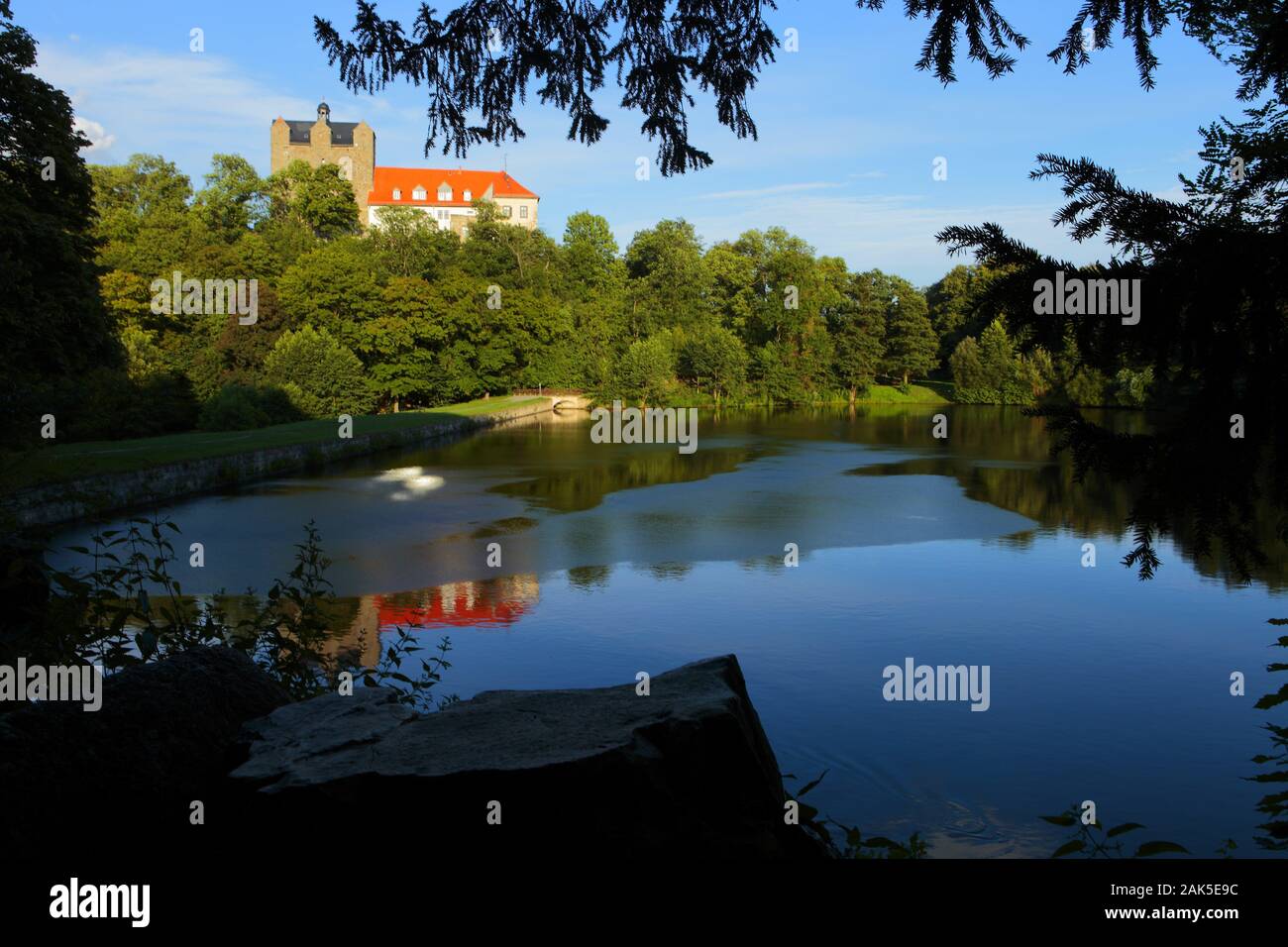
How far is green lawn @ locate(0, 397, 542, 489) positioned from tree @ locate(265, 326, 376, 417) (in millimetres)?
4377

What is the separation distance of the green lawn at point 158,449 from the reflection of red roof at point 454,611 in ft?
12.3

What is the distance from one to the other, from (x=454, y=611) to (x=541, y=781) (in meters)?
8.11

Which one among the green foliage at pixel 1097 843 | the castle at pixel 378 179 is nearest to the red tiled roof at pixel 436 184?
the castle at pixel 378 179

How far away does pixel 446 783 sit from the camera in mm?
4004

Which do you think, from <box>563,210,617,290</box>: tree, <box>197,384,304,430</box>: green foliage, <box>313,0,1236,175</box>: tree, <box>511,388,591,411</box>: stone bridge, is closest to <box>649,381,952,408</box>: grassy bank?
<box>511,388,591,411</box>: stone bridge

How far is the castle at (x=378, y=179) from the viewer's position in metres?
116

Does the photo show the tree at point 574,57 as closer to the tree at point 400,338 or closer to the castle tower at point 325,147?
the tree at point 400,338

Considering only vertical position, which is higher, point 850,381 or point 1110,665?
point 850,381

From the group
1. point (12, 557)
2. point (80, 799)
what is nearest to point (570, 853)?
point (80, 799)

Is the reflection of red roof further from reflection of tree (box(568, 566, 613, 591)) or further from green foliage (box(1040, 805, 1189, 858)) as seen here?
green foliage (box(1040, 805, 1189, 858))

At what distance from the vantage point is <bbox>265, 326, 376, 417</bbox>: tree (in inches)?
1812

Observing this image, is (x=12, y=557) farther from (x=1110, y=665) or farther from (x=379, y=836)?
(x=1110, y=665)

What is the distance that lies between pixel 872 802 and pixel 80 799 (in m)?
4.53
